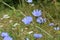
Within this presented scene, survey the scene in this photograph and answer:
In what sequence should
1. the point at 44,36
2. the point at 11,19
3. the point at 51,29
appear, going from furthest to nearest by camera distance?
the point at 11,19
the point at 51,29
the point at 44,36

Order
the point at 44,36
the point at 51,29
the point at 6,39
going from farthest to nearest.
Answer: the point at 51,29
the point at 44,36
the point at 6,39

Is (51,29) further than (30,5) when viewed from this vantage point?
No

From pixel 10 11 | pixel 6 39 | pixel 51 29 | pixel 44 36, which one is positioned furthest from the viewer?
pixel 10 11

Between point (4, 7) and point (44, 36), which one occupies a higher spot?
point (44, 36)

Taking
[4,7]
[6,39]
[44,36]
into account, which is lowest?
[4,7]

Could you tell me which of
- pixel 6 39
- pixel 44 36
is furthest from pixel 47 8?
pixel 6 39

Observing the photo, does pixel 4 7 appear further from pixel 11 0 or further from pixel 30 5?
pixel 30 5

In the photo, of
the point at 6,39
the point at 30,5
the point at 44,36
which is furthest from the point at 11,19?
the point at 6,39

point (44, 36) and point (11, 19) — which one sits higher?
point (44, 36)

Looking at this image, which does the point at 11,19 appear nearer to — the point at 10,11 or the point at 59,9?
the point at 10,11
